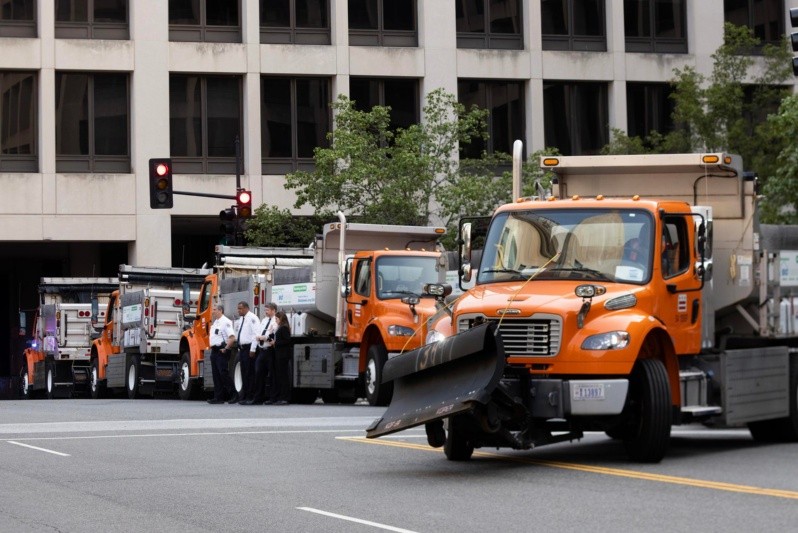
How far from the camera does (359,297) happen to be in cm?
2636

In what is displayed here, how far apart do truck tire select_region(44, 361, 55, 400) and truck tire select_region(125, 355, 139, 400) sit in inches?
232

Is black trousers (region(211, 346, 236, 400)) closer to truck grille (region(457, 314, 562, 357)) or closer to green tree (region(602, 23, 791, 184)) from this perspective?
truck grille (region(457, 314, 562, 357))

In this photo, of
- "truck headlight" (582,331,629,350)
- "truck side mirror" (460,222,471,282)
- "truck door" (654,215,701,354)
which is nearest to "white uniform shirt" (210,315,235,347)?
"truck side mirror" (460,222,471,282)

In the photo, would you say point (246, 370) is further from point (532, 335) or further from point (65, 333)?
point (532, 335)

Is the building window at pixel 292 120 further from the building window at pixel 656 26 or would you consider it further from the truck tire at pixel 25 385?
the building window at pixel 656 26

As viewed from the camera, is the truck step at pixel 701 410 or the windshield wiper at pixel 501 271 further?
the windshield wiper at pixel 501 271

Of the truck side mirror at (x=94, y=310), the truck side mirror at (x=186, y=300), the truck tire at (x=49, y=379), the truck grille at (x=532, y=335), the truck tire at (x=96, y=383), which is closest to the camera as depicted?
the truck grille at (x=532, y=335)

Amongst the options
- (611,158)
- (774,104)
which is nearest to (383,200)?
(774,104)

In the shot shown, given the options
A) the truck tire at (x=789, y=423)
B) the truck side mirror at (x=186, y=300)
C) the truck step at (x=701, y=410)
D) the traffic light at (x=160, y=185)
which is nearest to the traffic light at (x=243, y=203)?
the traffic light at (x=160, y=185)

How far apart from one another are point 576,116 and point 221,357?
2596 cm

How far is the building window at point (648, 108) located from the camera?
176 feet

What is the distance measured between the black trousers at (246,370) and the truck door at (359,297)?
2.99m

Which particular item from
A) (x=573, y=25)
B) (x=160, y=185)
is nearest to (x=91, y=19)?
(x=573, y=25)

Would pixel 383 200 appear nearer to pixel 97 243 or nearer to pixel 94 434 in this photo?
pixel 97 243
